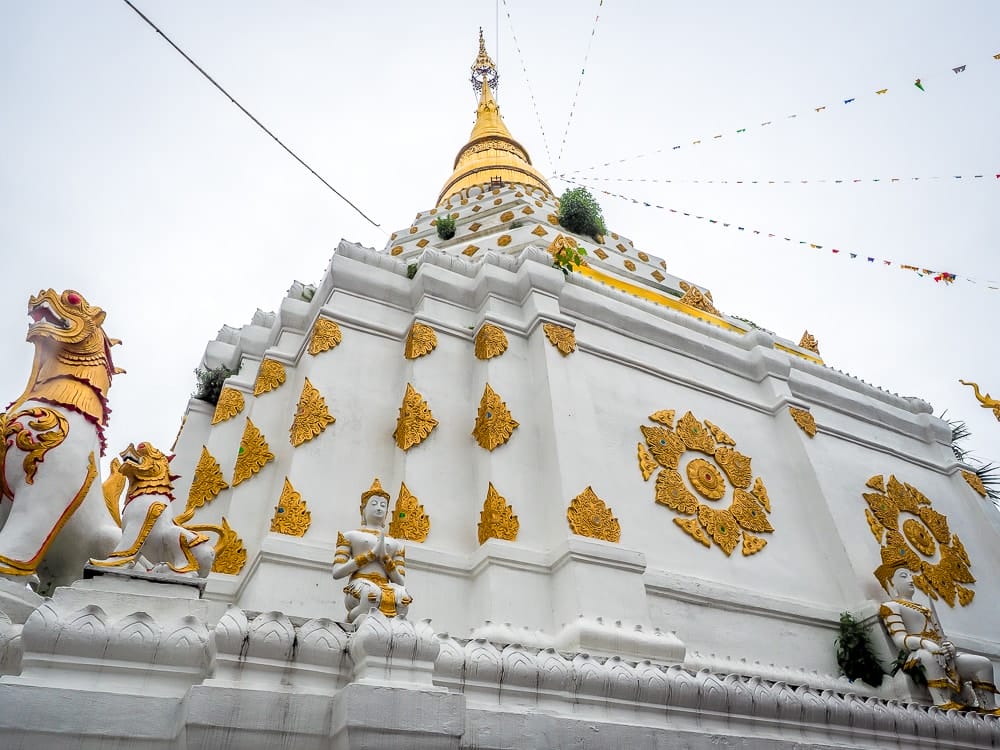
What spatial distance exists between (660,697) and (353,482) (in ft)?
13.5

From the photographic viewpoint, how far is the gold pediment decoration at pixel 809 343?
1419cm

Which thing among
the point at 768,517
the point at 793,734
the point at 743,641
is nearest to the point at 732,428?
the point at 768,517

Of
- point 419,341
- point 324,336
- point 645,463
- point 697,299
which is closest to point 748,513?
point 645,463

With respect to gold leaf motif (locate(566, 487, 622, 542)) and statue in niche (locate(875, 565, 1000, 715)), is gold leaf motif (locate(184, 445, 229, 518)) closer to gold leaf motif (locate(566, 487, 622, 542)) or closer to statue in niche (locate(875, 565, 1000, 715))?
gold leaf motif (locate(566, 487, 622, 542))

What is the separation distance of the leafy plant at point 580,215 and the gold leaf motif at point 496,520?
8.18 metres

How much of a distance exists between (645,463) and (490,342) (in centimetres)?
234

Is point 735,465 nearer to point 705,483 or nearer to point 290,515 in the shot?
point 705,483

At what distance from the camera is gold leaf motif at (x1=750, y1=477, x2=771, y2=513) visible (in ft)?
30.5

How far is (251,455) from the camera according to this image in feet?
28.5

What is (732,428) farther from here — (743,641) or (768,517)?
(743,641)

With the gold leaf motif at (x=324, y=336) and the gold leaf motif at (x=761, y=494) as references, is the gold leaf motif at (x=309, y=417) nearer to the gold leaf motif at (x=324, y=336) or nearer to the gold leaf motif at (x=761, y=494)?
the gold leaf motif at (x=324, y=336)

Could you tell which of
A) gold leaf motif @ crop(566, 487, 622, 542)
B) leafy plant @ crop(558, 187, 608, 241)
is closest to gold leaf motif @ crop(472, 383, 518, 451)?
gold leaf motif @ crop(566, 487, 622, 542)

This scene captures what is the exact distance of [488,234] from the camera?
43.7ft

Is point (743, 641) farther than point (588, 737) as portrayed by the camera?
Yes
